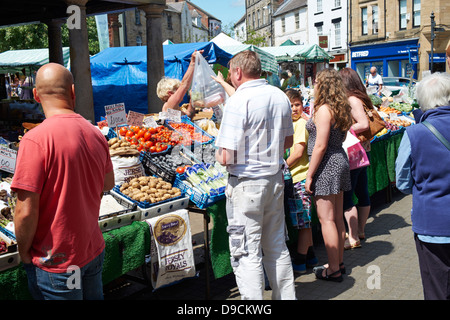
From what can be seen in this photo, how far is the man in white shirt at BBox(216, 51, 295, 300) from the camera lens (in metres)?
3.04

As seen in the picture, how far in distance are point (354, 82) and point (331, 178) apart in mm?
1416

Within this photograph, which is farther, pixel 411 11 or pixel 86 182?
pixel 411 11

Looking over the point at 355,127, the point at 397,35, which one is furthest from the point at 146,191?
the point at 397,35

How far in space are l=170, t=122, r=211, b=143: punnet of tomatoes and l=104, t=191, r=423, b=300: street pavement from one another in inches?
48.0

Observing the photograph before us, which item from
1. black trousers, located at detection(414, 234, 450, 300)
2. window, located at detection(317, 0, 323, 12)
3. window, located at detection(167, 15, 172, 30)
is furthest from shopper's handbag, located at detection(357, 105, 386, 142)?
window, located at detection(167, 15, 172, 30)

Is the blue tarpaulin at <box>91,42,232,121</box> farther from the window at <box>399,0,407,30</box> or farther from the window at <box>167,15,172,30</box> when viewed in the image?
the window at <box>167,15,172,30</box>

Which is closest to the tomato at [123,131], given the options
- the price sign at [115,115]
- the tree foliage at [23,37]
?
the price sign at [115,115]

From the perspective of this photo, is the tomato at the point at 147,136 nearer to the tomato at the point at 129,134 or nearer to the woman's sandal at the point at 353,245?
the tomato at the point at 129,134

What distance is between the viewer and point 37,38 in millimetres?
24016

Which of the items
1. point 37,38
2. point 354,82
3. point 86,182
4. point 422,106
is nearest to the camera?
point 86,182

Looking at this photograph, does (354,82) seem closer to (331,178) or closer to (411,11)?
(331,178)

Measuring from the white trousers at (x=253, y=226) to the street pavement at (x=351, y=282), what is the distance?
0.81m
